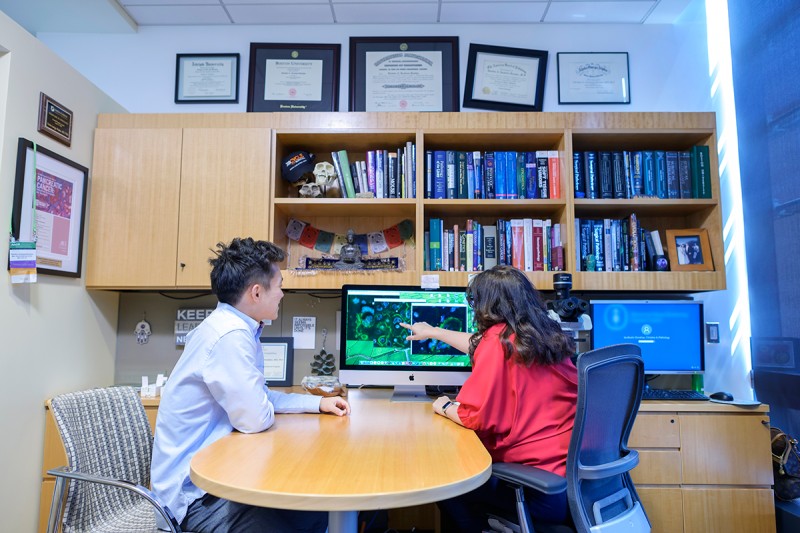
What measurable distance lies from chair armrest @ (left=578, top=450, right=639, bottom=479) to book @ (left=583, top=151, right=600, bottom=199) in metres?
1.41

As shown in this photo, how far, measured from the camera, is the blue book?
238 cm

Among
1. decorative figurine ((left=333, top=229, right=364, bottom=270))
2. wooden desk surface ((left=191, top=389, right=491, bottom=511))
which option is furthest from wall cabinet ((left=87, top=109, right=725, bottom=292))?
wooden desk surface ((left=191, top=389, right=491, bottom=511))

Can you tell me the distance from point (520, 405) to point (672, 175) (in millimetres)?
1684

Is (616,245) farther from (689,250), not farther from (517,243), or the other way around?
(517,243)

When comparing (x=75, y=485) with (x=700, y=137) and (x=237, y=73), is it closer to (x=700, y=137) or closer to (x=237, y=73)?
(x=237, y=73)

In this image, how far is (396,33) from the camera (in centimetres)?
281

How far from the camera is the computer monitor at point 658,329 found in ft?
7.57

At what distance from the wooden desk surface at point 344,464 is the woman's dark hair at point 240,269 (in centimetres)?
43

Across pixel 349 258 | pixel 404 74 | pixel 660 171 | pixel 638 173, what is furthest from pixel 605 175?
pixel 349 258

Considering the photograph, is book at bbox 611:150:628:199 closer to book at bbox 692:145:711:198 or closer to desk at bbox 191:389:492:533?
book at bbox 692:145:711:198

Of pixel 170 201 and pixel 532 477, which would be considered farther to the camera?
pixel 170 201

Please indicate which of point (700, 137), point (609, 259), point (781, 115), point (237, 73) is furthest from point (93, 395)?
point (781, 115)

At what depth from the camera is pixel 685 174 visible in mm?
2385

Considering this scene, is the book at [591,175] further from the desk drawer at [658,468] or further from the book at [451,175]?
the desk drawer at [658,468]
